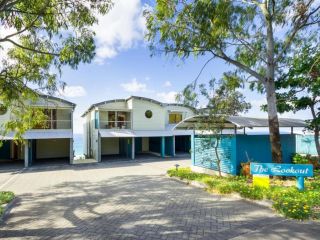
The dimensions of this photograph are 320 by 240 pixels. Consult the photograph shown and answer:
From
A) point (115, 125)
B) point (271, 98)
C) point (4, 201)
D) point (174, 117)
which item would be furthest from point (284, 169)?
point (174, 117)

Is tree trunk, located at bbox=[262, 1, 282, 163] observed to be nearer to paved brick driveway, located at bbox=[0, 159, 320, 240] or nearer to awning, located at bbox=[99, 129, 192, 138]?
paved brick driveway, located at bbox=[0, 159, 320, 240]

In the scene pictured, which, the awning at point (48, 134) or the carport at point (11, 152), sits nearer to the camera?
the awning at point (48, 134)

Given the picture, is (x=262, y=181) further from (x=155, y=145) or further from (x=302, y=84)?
(x=155, y=145)

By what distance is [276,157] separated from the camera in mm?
12336

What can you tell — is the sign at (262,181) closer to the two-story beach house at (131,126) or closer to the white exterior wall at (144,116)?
the two-story beach house at (131,126)

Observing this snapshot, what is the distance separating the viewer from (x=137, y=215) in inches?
310

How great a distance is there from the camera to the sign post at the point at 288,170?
362 inches

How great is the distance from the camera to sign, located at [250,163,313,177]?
920 cm

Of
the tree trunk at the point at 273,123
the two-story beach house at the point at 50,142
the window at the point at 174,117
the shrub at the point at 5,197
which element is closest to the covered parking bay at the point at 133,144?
the window at the point at 174,117

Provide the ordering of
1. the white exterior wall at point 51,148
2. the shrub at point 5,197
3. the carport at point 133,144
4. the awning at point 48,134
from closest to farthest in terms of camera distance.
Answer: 1. the shrub at point 5,197
2. the awning at point 48,134
3. the carport at point 133,144
4. the white exterior wall at point 51,148

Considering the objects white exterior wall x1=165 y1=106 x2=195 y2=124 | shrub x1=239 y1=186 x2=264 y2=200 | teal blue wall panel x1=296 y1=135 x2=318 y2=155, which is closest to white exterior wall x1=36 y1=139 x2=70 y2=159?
white exterior wall x1=165 y1=106 x2=195 y2=124

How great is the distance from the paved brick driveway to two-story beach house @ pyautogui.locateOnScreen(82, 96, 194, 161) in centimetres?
1132

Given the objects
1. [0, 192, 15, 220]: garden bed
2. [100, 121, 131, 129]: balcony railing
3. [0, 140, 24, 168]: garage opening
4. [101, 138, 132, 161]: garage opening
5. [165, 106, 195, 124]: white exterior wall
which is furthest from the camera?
[165, 106, 195, 124]: white exterior wall

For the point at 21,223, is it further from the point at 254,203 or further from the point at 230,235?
the point at 254,203
